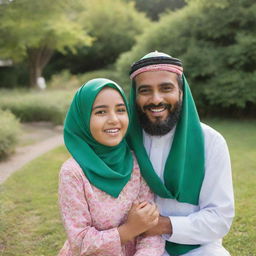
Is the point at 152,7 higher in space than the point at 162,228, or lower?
higher

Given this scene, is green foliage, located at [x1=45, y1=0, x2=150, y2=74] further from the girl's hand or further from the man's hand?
the girl's hand

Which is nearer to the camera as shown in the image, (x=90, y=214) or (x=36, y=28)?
(x=90, y=214)

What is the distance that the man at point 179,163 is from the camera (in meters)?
2.02

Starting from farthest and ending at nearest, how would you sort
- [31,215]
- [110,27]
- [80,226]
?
[110,27] → [31,215] → [80,226]

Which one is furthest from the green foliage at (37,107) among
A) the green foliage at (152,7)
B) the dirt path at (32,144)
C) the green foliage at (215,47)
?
the green foliage at (152,7)

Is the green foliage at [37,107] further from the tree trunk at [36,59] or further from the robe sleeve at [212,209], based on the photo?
the tree trunk at [36,59]

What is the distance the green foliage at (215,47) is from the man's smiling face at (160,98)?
853cm

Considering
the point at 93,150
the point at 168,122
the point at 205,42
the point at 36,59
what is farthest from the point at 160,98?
the point at 36,59

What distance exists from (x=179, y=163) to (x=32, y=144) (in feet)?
23.6

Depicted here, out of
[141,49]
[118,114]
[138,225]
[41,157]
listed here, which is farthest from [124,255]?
[141,49]

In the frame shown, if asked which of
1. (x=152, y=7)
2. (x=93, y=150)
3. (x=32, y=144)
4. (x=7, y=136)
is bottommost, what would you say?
(x=32, y=144)

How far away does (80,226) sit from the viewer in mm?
1812

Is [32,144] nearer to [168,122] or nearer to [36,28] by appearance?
[168,122]

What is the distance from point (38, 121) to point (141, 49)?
432cm
